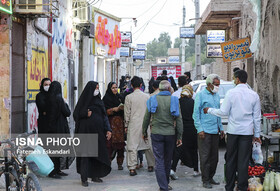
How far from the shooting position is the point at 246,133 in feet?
20.1

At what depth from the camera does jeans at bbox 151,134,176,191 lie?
261 inches

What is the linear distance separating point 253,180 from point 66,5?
10287mm

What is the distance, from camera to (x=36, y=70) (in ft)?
35.1

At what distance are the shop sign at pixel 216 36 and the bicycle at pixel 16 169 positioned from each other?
53.0 ft

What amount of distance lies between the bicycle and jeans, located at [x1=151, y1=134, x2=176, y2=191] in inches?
77.6

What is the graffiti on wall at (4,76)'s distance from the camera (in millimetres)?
8602

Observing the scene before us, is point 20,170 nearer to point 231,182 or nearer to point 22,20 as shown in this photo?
point 231,182

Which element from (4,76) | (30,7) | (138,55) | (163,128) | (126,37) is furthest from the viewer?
(138,55)

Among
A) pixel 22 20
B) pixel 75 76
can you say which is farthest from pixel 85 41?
pixel 22 20

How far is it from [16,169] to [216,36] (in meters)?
16.6

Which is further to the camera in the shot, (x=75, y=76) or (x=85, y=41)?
(x=85, y=41)

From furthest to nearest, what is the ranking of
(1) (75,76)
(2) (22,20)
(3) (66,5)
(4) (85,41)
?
1. (4) (85,41)
2. (1) (75,76)
3. (3) (66,5)
4. (2) (22,20)

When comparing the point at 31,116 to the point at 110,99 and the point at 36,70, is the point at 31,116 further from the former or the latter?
the point at 110,99

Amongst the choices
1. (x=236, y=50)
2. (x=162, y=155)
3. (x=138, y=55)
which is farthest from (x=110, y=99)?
(x=138, y=55)
